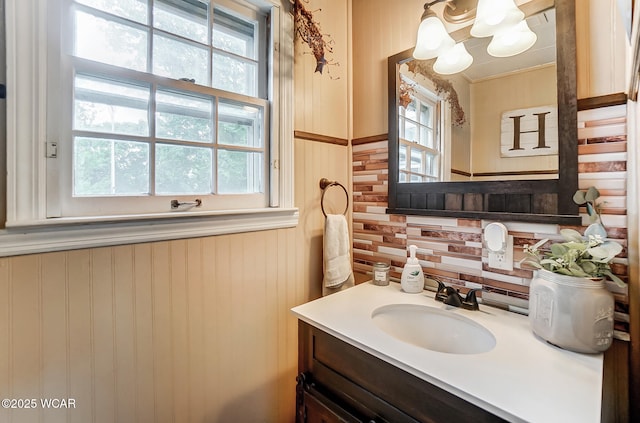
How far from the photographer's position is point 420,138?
1274 mm

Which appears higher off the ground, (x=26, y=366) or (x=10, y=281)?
(x=10, y=281)

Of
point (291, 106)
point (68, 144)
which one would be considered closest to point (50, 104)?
point (68, 144)

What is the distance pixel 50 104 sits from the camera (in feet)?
2.61

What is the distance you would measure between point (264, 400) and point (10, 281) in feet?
3.26

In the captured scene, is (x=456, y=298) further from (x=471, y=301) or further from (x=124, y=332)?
(x=124, y=332)

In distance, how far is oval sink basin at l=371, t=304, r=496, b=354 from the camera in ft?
3.19

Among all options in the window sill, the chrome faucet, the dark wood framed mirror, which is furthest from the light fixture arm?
the chrome faucet

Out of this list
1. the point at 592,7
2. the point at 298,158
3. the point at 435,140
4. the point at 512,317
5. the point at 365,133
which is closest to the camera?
the point at 592,7

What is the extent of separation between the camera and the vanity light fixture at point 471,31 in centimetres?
96

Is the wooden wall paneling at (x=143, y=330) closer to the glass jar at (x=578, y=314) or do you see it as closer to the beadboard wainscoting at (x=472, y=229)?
the beadboard wainscoting at (x=472, y=229)

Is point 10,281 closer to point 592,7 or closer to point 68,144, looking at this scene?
point 68,144

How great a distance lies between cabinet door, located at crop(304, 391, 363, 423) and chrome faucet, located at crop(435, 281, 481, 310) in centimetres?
53

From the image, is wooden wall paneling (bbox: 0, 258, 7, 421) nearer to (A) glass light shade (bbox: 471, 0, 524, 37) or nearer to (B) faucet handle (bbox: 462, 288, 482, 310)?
(B) faucet handle (bbox: 462, 288, 482, 310)

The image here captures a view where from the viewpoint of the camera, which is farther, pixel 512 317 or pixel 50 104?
pixel 512 317
